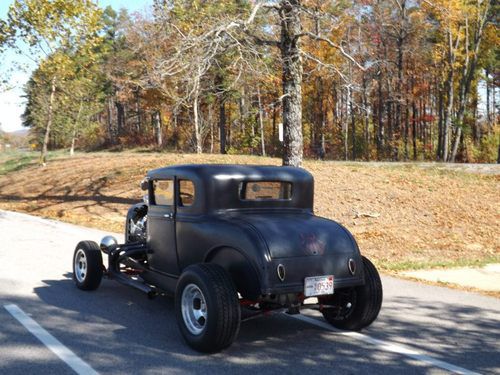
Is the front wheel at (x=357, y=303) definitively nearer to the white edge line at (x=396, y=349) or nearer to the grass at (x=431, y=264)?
the white edge line at (x=396, y=349)

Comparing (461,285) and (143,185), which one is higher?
(143,185)

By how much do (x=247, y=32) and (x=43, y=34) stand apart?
11079 millimetres

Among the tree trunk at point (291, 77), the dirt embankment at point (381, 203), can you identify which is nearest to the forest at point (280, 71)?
the tree trunk at point (291, 77)

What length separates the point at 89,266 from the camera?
22.8 ft

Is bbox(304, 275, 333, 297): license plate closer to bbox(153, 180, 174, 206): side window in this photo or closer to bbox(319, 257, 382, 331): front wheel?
bbox(319, 257, 382, 331): front wheel

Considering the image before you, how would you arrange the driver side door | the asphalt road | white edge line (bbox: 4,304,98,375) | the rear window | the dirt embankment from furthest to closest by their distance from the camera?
the dirt embankment < the driver side door < the rear window < the asphalt road < white edge line (bbox: 4,304,98,375)

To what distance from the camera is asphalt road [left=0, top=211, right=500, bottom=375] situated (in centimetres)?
454

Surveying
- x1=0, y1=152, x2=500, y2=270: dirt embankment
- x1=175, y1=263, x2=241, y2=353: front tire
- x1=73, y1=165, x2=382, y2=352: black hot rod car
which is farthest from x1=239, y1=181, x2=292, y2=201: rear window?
x1=0, y1=152, x2=500, y2=270: dirt embankment

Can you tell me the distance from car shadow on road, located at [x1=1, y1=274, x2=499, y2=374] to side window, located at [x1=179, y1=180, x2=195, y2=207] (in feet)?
4.22

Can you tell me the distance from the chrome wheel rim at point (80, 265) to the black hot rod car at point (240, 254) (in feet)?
2.31

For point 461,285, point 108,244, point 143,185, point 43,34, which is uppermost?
point 43,34

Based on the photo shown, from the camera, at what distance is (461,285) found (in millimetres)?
8359

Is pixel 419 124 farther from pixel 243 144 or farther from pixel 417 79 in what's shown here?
pixel 243 144

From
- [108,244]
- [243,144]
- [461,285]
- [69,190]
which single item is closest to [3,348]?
[108,244]
